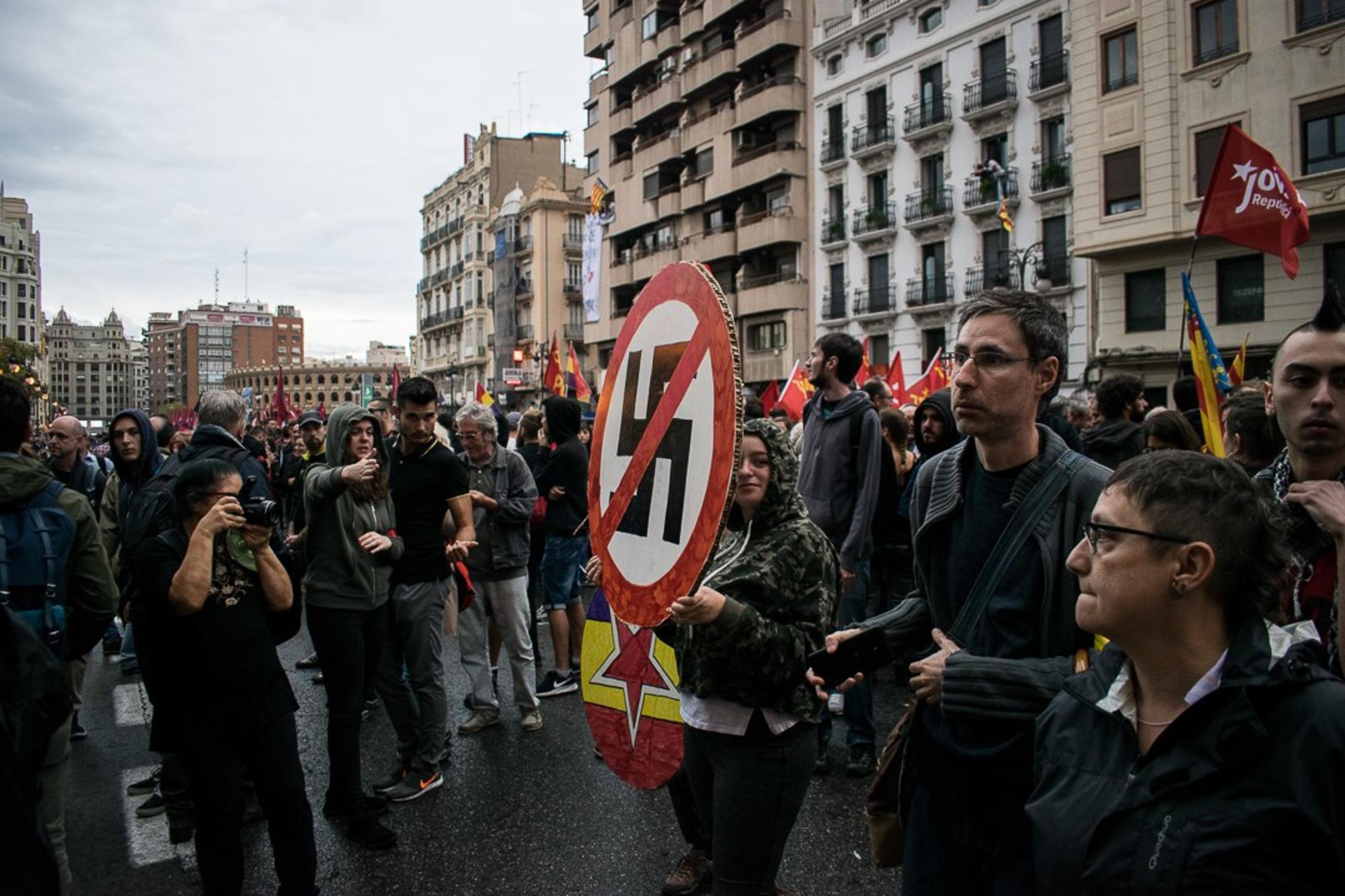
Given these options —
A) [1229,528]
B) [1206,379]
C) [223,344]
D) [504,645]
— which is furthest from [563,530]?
[223,344]

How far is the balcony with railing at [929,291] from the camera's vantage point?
2980cm

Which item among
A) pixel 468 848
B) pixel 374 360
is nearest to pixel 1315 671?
pixel 468 848

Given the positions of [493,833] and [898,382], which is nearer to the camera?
[493,833]

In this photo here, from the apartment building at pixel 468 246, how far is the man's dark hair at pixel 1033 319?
57060mm

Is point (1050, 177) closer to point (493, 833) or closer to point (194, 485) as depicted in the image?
point (493, 833)

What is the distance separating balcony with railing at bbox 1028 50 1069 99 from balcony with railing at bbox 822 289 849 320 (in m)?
9.19

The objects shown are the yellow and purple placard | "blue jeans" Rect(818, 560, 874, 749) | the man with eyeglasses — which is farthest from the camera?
"blue jeans" Rect(818, 560, 874, 749)

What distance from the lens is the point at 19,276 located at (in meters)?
129

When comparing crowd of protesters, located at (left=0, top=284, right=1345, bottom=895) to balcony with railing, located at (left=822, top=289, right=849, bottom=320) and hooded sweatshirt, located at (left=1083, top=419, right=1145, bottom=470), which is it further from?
balcony with railing, located at (left=822, top=289, right=849, bottom=320)

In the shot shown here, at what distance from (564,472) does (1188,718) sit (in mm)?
5859

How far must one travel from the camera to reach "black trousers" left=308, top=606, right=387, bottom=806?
445cm

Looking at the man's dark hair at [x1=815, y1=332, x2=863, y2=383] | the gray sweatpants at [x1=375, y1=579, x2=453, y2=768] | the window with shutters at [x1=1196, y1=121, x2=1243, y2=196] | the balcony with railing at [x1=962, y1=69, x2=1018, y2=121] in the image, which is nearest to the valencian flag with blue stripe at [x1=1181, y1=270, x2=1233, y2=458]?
the man's dark hair at [x1=815, y1=332, x2=863, y2=383]

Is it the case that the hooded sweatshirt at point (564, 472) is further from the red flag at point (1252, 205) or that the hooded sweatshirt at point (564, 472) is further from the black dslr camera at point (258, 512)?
the red flag at point (1252, 205)

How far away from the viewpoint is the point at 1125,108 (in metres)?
24.3
